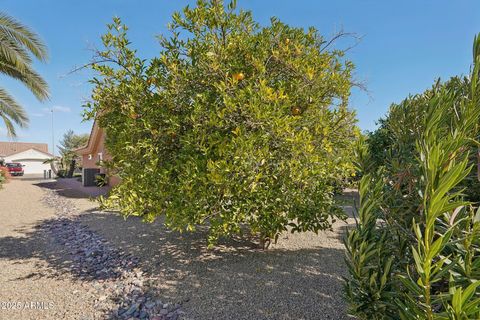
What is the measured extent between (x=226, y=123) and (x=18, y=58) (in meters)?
11.2

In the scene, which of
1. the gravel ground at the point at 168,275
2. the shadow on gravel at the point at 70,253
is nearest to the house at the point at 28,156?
the shadow on gravel at the point at 70,253

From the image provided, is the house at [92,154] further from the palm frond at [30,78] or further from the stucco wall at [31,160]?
the stucco wall at [31,160]

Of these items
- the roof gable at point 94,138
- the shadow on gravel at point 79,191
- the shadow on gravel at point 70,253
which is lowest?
the shadow on gravel at point 70,253

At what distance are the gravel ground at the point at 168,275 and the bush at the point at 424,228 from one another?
5.87 feet

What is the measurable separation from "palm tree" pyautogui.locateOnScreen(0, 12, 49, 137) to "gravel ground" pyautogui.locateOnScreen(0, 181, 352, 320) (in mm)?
7093

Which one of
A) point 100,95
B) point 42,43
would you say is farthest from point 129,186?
point 42,43

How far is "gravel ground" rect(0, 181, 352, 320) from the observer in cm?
352

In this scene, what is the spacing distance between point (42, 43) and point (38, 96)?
2300mm

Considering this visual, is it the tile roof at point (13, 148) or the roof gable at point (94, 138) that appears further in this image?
the tile roof at point (13, 148)

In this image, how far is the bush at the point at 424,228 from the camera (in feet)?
3.99

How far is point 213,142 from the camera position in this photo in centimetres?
392

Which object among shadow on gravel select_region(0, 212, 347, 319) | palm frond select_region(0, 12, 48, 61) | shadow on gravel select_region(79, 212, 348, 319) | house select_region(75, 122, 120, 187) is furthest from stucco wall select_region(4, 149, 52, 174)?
shadow on gravel select_region(79, 212, 348, 319)

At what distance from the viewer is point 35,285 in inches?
174

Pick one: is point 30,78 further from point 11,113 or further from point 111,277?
point 111,277
